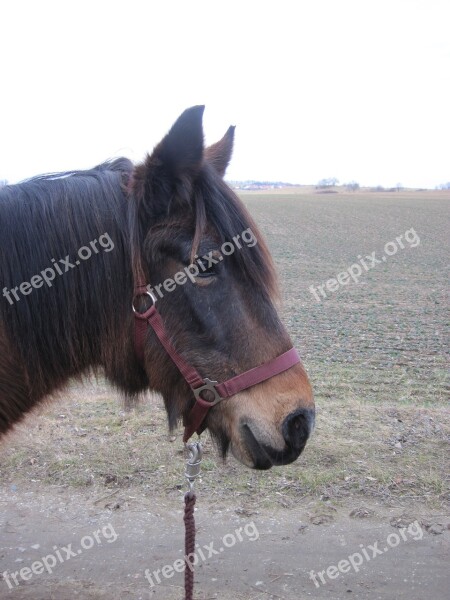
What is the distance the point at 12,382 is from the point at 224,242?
119 cm

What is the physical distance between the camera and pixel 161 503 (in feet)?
14.6

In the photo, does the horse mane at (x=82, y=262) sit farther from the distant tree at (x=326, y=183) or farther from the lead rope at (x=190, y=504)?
the distant tree at (x=326, y=183)

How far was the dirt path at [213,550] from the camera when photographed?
3.57 metres

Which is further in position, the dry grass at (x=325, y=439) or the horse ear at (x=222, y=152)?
the dry grass at (x=325, y=439)

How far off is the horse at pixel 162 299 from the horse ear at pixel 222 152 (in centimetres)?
41

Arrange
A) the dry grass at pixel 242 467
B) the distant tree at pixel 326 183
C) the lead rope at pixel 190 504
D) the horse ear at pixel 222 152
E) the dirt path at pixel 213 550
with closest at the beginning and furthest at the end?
the lead rope at pixel 190 504, the horse ear at pixel 222 152, the dirt path at pixel 213 550, the dry grass at pixel 242 467, the distant tree at pixel 326 183

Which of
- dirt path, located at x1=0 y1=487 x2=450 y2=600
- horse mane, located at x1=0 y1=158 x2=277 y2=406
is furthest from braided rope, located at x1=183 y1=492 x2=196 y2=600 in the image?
dirt path, located at x1=0 y1=487 x2=450 y2=600

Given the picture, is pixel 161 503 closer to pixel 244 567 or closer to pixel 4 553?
pixel 244 567

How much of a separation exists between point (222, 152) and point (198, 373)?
1.28 metres

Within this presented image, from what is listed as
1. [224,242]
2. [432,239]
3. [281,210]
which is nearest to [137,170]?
[224,242]

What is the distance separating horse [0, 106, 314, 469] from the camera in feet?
7.66

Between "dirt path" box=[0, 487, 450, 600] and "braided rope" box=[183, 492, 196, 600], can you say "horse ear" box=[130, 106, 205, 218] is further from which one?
"dirt path" box=[0, 487, 450, 600]

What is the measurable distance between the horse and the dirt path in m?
1.76

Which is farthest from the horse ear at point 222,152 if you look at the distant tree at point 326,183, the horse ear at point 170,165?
the distant tree at point 326,183
